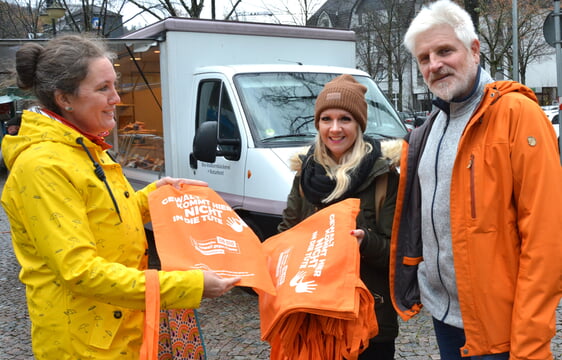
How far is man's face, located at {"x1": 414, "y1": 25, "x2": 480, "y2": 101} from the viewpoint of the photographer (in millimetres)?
2277

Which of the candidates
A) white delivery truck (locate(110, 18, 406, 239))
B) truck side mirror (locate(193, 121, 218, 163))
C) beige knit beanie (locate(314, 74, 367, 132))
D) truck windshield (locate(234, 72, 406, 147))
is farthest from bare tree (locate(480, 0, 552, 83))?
beige knit beanie (locate(314, 74, 367, 132))

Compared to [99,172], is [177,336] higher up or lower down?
lower down

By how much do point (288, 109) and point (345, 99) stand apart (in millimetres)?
3056

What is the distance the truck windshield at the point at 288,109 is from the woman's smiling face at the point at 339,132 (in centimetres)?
266

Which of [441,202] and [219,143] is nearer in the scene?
[441,202]

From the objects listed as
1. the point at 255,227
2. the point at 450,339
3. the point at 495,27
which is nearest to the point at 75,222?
the point at 450,339

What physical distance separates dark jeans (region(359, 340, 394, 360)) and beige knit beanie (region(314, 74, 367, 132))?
104 centimetres

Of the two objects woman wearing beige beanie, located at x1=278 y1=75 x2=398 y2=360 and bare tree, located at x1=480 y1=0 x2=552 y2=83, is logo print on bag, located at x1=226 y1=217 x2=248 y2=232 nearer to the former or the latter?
woman wearing beige beanie, located at x1=278 y1=75 x2=398 y2=360

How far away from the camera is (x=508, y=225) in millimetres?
2105

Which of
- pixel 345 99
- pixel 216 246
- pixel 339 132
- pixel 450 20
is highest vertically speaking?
pixel 450 20

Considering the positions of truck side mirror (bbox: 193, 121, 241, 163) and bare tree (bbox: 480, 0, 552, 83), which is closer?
truck side mirror (bbox: 193, 121, 241, 163)

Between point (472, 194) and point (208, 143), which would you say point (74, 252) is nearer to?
point (472, 194)

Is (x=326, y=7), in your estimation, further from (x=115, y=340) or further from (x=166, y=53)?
(x=115, y=340)

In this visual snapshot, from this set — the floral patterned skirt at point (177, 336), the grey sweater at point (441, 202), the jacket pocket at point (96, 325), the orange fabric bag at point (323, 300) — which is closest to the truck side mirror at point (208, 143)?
the orange fabric bag at point (323, 300)
